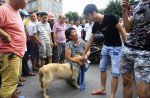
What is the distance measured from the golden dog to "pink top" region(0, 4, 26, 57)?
1.19 metres

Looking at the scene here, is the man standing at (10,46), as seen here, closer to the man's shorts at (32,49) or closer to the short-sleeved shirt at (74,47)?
the short-sleeved shirt at (74,47)

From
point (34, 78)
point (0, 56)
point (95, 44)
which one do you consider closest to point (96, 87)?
point (34, 78)

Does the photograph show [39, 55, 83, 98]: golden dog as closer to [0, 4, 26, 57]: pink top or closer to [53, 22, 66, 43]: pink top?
[0, 4, 26, 57]: pink top

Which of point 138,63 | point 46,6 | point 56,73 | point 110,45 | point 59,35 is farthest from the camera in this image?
point 46,6

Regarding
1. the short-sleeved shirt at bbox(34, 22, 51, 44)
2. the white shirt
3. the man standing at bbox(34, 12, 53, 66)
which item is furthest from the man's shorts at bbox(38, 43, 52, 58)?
the white shirt

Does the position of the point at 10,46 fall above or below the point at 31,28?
below

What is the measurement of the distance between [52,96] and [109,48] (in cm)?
158

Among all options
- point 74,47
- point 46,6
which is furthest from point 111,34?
point 46,6

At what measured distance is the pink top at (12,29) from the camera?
323 cm

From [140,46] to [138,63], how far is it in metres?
0.22

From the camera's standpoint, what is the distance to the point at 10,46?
3.34 meters

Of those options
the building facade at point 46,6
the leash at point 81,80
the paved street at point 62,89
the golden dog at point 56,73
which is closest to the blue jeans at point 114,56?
the paved street at point 62,89

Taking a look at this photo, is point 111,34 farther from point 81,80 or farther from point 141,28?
point 81,80

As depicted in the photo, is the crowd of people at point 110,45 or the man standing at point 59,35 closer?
the crowd of people at point 110,45
